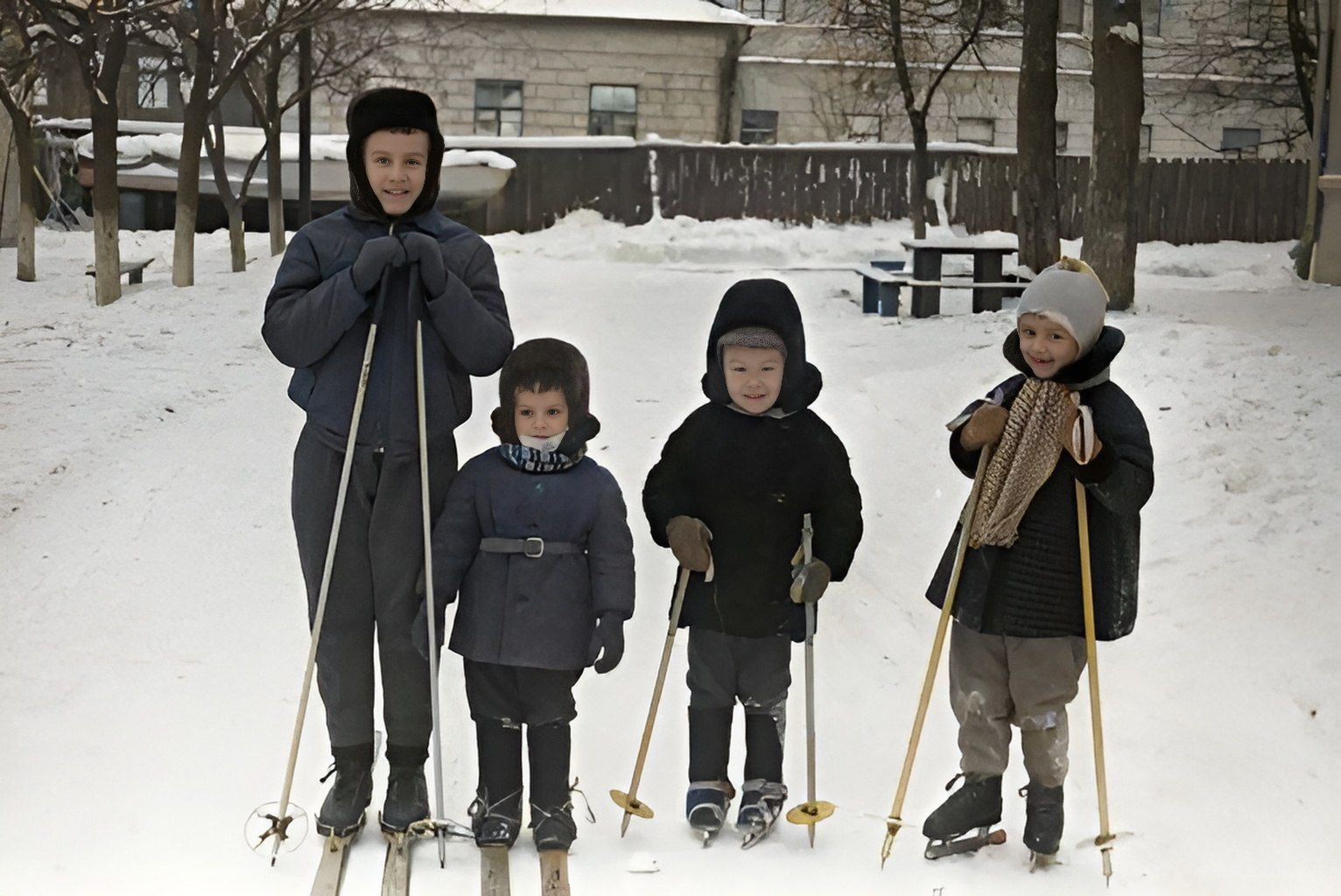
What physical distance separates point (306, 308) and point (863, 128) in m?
23.6

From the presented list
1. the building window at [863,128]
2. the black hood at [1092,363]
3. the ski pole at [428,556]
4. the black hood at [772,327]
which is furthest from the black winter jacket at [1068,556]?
the building window at [863,128]

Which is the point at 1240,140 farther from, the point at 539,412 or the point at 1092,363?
the point at 539,412

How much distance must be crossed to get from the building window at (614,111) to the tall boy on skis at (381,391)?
886 inches

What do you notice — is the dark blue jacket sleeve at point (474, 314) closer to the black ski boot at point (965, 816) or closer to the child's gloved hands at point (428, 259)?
the child's gloved hands at point (428, 259)

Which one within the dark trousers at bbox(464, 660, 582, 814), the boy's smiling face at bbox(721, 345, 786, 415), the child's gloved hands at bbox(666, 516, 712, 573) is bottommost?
the dark trousers at bbox(464, 660, 582, 814)

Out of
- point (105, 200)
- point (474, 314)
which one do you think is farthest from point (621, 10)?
point (474, 314)

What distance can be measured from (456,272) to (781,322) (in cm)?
81

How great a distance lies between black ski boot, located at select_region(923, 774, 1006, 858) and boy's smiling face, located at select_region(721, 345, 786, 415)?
1087mm

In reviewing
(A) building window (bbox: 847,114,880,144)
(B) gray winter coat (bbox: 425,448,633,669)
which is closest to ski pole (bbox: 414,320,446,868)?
(B) gray winter coat (bbox: 425,448,633,669)

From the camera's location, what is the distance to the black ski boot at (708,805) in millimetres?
4008

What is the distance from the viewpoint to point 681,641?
5949mm

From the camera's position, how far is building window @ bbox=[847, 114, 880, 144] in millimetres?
26125

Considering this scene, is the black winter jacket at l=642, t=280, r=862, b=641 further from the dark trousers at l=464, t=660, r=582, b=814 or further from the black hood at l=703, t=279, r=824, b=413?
the dark trousers at l=464, t=660, r=582, b=814

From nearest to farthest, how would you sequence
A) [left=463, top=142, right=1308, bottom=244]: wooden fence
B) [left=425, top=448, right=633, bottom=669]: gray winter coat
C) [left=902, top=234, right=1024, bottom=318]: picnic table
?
[left=425, top=448, right=633, bottom=669]: gray winter coat < [left=902, top=234, right=1024, bottom=318]: picnic table < [left=463, top=142, right=1308, bottom=244]: wooden fence
